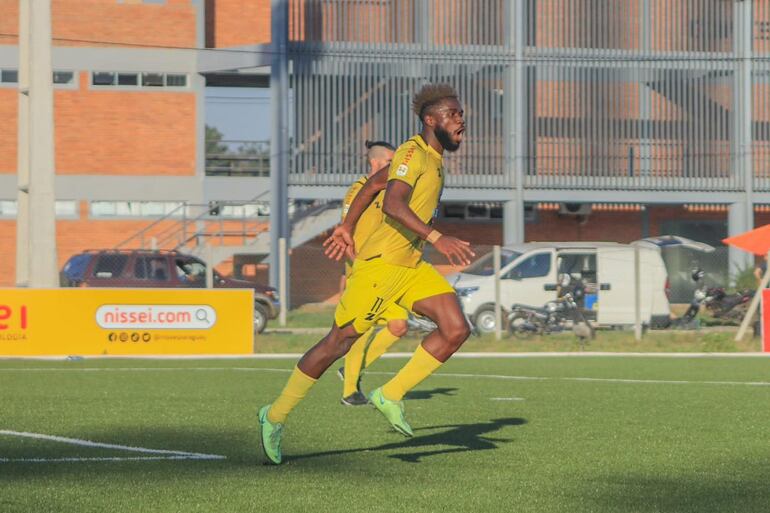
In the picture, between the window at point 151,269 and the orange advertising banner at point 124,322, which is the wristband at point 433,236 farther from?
the window at point 151,269

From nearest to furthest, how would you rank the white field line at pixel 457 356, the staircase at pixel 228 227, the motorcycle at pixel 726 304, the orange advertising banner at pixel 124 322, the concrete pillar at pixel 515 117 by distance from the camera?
the white field line at pixel 457 356, the orange advertising banner at pixel 124 322, the motorcycle at pixel 726 304, the concrete pillar at pixel 515 117, the staircase at pixel 228 227

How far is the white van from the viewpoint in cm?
2605

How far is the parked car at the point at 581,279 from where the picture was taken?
26.0 m

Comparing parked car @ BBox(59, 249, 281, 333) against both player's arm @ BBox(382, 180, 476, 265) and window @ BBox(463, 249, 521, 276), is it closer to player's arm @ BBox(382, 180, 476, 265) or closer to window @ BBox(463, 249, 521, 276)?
window @ BBox(463, 249, 521, 276)

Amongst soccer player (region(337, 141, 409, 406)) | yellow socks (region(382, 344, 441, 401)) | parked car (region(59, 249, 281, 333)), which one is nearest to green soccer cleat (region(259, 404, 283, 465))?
yellow socks (region(382, 344, 441, 401))

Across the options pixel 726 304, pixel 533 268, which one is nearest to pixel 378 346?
pixel 533 268

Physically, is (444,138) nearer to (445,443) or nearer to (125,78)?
(445,443)

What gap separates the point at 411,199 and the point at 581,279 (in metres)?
19.1

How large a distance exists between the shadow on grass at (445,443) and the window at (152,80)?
37.2 meters

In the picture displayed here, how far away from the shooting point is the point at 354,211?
8.66 meters

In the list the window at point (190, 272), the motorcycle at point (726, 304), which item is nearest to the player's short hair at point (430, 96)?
the window at point (190, 272)

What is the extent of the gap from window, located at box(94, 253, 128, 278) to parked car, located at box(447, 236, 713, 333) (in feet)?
21.7

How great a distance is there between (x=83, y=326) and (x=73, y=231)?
2498 centimetres

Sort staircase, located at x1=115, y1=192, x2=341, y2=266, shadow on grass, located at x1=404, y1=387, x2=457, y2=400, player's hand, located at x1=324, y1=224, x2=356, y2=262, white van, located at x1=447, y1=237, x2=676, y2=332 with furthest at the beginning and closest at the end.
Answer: staircase, located at x1=115, y1=192, x2=341, y2=266 < white van, located at x1=447, y1=237, x2=676, y2=332 < shadow on grass, located at x1=404, y1=387, x2=457, y2=400 < player's hand, located at x1=324, y1=224, x2=356, y2=262
